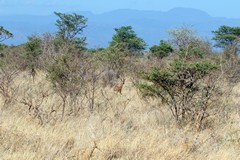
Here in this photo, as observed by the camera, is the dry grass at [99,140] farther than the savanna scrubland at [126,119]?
No

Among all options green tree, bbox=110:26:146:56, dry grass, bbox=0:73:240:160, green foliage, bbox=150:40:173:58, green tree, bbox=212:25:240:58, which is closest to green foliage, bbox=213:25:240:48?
green tree, bbox=212:25:240:58

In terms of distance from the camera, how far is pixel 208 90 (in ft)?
22.4

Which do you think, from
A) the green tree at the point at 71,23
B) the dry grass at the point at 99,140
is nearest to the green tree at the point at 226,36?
the green tree at the point at 71,23

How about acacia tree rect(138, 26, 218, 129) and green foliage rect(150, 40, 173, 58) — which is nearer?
acacia tree rect(138, 26, 218, 129)

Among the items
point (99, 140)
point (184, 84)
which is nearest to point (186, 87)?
point (184, 84)

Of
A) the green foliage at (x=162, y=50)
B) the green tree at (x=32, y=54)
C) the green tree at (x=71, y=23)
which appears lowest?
the green foliage at (x=162, y=50)

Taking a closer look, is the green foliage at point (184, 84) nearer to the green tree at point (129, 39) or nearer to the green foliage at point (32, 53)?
the green foliage at point (32, 53)

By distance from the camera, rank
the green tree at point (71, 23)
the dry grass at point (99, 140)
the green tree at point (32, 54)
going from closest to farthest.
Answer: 1. the dry grass at point (99, 140)
2. the green tree at point (32, 54)
3. the green tree at point (71, 23)

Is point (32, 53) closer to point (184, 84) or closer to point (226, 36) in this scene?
point (184, 84)

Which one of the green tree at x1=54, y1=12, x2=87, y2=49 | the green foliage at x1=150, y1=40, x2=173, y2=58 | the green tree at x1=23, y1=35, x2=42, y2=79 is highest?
the green tree at x1=54, y1=12, x2=87, y2=49

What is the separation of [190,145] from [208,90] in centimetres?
218

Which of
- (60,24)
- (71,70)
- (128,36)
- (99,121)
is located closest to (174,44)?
(128,36)

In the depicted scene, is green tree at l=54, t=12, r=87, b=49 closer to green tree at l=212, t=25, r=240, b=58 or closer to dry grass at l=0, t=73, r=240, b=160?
green tree at l=212, t=25, r=240, b=58

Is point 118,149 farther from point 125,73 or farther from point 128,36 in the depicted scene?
point 128,36
